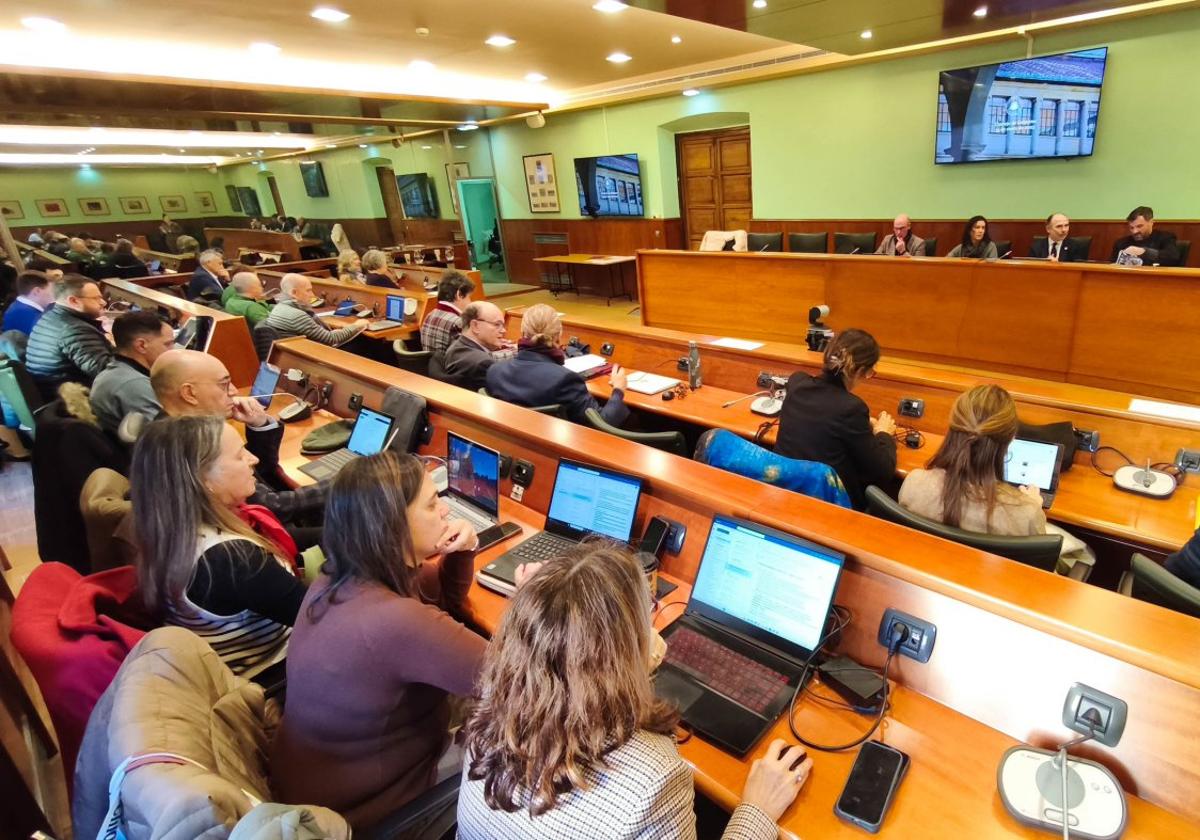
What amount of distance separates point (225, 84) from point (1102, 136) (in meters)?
7.72

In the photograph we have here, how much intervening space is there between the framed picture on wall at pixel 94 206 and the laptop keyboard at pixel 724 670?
60.9 feet

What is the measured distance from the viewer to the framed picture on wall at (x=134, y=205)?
582 inches

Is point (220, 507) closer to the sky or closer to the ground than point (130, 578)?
closer to the sky

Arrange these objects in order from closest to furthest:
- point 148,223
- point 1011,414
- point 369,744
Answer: point 369,744, point 1011,414, point 148,223

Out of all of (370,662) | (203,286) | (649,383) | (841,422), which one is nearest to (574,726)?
(370,662)

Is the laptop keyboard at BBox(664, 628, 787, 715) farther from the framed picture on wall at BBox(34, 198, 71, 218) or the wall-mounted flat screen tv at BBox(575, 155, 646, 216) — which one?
the framed picture on wall at BBox(34, 198, 71, 218)

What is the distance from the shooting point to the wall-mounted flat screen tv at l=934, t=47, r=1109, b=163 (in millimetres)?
5129

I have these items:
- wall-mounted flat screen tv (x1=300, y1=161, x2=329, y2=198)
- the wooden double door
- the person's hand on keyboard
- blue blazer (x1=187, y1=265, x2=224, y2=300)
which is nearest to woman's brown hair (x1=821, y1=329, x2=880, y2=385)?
the person's hand on keyboard

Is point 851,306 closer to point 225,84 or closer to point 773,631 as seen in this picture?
point 773,631

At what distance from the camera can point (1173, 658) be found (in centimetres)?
92

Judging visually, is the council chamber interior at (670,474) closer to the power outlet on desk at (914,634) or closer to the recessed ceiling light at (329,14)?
the power outlet on desk at (914,634)

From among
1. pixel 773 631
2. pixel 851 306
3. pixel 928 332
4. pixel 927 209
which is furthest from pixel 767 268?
pixel 773 631

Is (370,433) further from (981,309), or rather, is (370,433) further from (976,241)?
(976,241)

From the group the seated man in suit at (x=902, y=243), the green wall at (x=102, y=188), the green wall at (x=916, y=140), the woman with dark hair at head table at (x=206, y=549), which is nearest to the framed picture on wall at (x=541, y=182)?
the green wall at (x=916, y=140)
